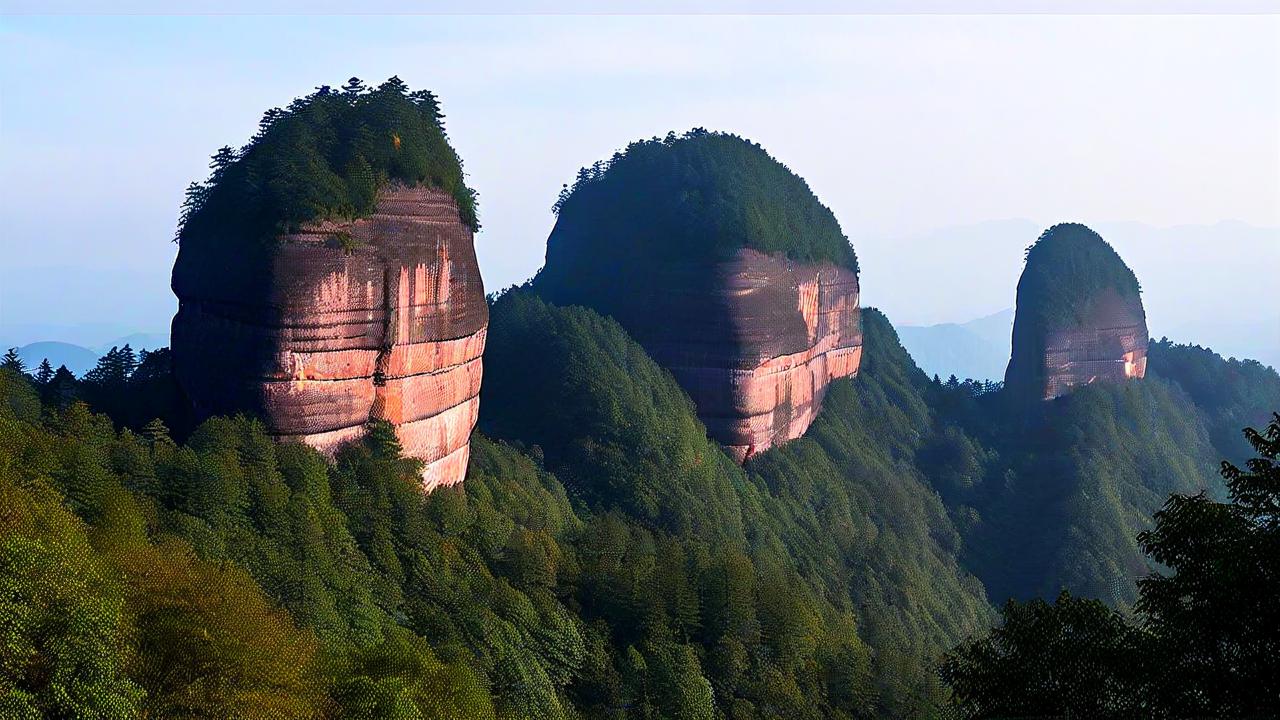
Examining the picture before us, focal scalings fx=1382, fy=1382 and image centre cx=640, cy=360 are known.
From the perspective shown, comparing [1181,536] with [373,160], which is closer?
[1181,536]

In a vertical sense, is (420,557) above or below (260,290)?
below

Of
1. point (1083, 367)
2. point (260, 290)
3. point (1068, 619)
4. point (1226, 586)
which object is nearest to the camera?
point (1226, 586)

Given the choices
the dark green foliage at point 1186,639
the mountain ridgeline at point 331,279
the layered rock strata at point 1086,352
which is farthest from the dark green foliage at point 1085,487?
the dark green foliage at point 1186,639

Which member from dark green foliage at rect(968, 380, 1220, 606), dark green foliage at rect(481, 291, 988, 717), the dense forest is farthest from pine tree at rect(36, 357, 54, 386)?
dark green foliage at rect(968, 380, 1220, 606)

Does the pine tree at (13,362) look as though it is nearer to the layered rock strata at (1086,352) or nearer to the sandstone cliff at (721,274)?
the sandstone cliff at (721,274)

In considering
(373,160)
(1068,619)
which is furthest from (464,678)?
(373,160)

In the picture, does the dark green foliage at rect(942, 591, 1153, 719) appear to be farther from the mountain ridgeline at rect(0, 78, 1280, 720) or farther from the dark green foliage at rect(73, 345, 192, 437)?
the dark green foliage at rect(73, 345, 192, 437)

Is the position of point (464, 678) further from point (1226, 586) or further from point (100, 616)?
point (1226, 586)
